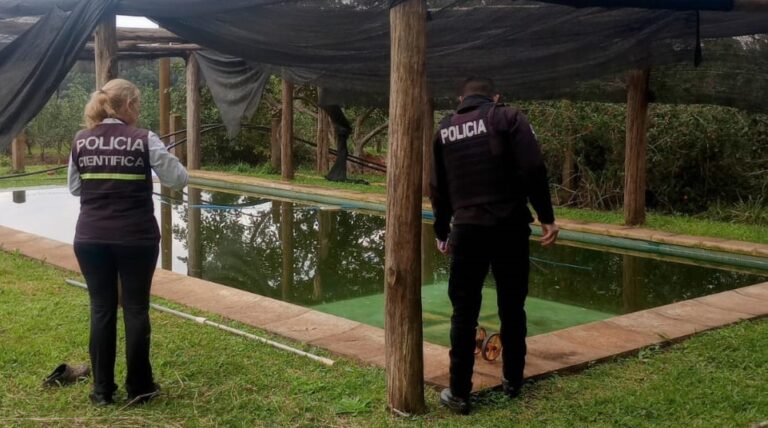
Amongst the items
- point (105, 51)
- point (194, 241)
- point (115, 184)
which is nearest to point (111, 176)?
point (115, 184)

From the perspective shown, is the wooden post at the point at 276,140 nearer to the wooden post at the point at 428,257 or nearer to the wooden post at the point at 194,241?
the wooden post at the point at 194,241

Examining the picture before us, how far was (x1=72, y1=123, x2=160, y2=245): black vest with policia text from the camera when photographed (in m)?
3.18

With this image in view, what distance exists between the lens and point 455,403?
3.27 m

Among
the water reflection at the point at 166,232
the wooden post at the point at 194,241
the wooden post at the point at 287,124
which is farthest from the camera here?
the wooden post at the point at 287,124

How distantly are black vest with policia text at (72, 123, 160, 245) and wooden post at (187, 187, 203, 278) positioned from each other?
356cm

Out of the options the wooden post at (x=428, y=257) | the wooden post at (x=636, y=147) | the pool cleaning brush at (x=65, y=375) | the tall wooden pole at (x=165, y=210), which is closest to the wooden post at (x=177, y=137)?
the tall wooden pole at (x=165, y=210)

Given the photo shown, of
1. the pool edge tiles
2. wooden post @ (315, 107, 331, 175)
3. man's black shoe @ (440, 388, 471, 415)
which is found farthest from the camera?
wooden post @ (315, 107, 331, 175)

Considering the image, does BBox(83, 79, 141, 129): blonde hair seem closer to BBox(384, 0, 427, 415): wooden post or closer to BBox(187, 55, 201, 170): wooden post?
BBox(384, 0, 427, 415): wooden post

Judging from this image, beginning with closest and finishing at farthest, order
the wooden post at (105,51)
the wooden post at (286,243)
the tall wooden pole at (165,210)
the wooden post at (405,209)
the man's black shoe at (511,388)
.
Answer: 1. the wooden post at (405,209)
2. the man's black shoe at (511,388)
3. the wooden post at (105,51)
4. the wooden post at (286,243)
5. the tall wooden pole at (165,210)

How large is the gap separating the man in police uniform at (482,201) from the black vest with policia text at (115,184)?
1.23 m

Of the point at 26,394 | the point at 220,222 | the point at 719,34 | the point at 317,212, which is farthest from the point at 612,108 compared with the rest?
the point at 26,394

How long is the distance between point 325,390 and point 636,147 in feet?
19.0

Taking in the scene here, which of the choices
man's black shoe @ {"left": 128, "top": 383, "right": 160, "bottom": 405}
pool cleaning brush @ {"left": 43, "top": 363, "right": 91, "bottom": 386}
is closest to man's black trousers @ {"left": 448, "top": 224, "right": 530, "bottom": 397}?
man's black shoe @ {"left": 128, "top": 383, "right": 160, "bottom": 405}

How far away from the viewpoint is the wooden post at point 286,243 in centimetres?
639
